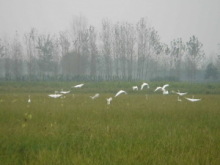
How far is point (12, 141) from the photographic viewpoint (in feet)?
16.5

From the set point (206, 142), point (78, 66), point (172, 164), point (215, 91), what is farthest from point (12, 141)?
point (78, 66)

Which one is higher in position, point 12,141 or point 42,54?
point 42,54

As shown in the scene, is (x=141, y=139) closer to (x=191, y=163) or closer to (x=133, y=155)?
(x=133, y=155)

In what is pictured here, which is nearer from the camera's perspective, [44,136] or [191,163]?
[191,163]

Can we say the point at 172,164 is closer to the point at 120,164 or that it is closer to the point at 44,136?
the point at 120,164

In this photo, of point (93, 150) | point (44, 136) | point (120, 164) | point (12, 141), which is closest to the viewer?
point (120, 164)

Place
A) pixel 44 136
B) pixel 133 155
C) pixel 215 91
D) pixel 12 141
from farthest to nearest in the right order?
pixel 215 91
pixel 44 136
pixel 12 141
pixel 133 155

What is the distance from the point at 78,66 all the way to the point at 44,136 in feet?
130

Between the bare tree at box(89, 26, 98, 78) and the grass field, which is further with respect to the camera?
the bare tree at box(89, 26, 98, 78)

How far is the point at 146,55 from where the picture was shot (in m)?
45.6

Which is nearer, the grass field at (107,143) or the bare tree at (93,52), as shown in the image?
the grass field at (107,143)

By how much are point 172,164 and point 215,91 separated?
25539mm

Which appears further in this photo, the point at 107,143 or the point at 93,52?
the point at 93,52

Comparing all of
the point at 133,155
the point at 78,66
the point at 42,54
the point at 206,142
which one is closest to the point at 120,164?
the point at 133,155
